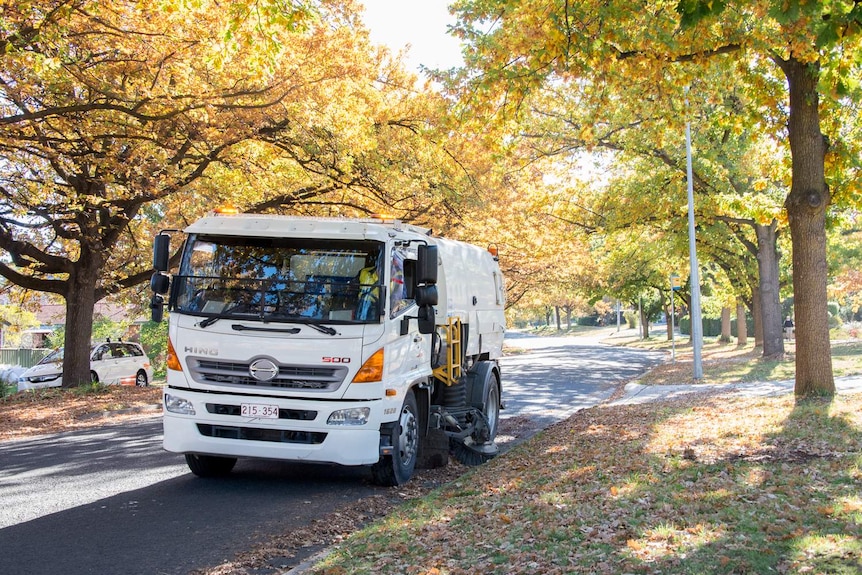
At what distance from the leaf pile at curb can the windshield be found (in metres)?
2.20

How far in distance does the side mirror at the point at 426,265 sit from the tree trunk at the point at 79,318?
16551 mm

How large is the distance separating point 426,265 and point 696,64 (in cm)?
677

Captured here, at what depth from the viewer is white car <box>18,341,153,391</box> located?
85.5 ft

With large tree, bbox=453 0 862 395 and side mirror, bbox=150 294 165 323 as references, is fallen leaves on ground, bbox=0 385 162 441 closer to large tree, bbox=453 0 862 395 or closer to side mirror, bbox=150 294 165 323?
side mirror, bbox=150 294 165 323

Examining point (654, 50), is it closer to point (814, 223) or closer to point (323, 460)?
point (814, 223)

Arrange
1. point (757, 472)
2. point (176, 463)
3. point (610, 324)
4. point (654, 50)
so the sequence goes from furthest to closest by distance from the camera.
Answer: point (610, 324)
point (654, 50)
point (176, 463)
point (757, 472)

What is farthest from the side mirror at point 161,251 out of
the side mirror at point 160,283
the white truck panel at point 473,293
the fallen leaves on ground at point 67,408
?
the fallen leaves on ground at point 67,408

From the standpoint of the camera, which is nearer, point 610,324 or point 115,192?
point 115,192

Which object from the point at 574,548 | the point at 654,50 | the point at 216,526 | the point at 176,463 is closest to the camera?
the point at 574,548

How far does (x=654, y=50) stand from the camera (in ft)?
37.8

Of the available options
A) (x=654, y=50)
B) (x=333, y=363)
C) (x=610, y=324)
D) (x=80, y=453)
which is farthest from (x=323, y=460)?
(x=610, y=324)

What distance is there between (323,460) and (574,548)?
A: 134 inches

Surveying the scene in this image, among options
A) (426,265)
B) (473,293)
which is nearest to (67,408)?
(473,293)

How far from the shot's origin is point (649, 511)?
6199 millimetres
